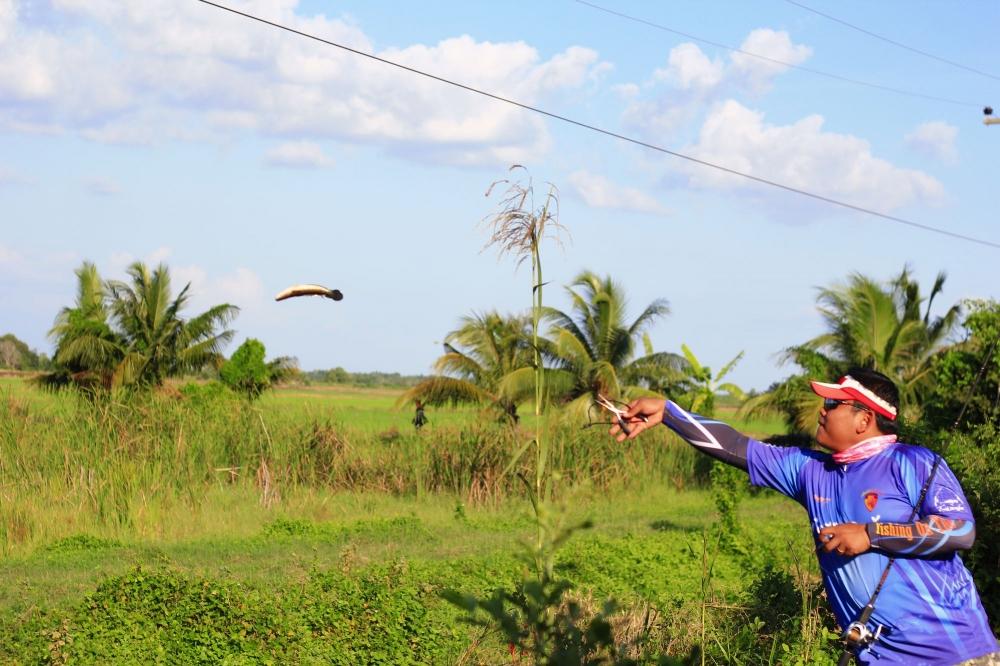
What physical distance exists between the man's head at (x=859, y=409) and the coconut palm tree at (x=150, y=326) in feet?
77.7

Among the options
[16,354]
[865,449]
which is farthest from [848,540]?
[16,354]

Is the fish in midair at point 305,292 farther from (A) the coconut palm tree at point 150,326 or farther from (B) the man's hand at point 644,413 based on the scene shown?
(A) the coconut palm tree at point 150,326

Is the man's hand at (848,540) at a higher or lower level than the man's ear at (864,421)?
lower

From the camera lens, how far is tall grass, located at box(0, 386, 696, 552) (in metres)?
14.6

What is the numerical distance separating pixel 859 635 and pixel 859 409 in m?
0.77

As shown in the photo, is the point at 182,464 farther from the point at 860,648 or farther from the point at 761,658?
the point at 860,648

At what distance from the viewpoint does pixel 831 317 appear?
24.0 meters

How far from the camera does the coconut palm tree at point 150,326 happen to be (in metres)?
26.0

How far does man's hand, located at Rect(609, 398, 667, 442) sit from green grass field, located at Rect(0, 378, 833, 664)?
1.12 feet

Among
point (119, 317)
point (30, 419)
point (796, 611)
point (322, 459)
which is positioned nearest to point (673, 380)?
point (322, 459)

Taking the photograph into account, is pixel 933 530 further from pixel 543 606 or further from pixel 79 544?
pixel 79 544

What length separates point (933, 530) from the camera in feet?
11.6

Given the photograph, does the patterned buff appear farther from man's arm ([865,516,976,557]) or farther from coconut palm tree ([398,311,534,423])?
coconut palm tree ([398,311,534,423])

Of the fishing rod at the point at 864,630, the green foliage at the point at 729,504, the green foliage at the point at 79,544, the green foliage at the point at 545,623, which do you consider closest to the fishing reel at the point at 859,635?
the fishing rod at the point at 864,630
